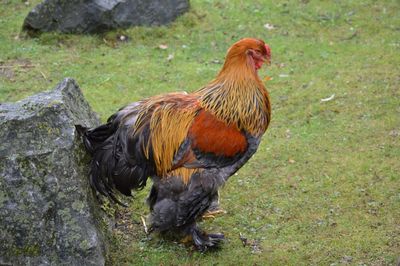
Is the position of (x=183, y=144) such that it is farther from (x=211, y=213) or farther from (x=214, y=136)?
(x=211, y=213)

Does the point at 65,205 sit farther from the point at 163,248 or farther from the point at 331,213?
the point at 331,213

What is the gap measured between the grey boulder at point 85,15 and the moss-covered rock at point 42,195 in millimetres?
6204

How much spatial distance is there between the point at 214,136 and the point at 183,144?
34 cm

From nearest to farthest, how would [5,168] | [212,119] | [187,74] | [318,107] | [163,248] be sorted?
[5,168], [212,119], [163,248], [318,107], [187,74]

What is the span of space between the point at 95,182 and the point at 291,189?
2.68 metres

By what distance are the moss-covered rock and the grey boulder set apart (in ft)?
20.4

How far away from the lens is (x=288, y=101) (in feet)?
33.3

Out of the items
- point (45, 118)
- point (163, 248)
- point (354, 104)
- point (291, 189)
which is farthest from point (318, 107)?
point (45, 118)

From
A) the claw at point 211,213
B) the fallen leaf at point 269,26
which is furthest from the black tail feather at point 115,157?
the fallen leaf at point 269,26

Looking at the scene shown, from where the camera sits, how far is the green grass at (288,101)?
272 inches

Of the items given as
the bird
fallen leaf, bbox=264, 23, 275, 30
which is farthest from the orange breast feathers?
fallen leaf, bbox=264, 23, 275, 30

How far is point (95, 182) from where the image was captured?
6453 mm

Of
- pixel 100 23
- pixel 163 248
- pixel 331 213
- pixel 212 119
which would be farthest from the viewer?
pixel 100 23

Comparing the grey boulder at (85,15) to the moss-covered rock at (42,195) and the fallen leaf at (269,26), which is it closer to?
the fallen leaf at (269,26)
